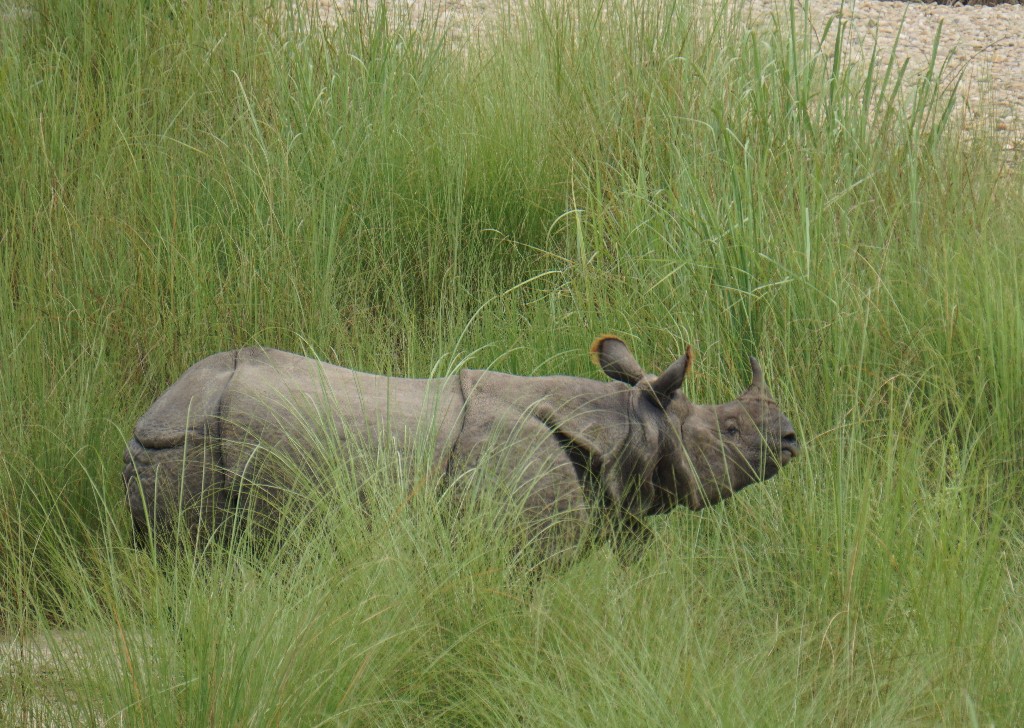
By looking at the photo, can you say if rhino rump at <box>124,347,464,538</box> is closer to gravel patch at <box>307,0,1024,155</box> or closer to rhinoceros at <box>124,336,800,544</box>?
rhinoceros at <box>124,336,800,544</box>

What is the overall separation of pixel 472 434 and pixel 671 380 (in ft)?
1.77

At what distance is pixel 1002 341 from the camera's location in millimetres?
3697

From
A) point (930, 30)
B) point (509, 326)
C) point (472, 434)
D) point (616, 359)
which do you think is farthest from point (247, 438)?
point (930, 30)

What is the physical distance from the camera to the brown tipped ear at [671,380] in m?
3.21

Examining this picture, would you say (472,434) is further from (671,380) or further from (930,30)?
(930,30)

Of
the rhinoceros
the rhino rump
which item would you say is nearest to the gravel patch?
the rhinoceros

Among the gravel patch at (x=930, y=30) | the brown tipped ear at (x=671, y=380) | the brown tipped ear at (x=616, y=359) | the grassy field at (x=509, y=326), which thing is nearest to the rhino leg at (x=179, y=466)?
the grassy field at (x=509, y=326)

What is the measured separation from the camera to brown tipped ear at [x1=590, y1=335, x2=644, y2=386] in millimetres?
3406

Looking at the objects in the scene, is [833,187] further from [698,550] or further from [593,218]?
[698,550]

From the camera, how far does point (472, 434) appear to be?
3.17m

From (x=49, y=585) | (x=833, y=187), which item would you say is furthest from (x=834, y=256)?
(x=49, y=585)

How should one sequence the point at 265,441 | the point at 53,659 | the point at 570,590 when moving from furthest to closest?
the point at 265,441 < the point at 570,590 < the point at 53,659

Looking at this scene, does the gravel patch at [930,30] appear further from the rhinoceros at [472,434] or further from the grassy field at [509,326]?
the rhinoceros at [472,434]

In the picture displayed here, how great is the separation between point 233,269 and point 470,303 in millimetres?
861
